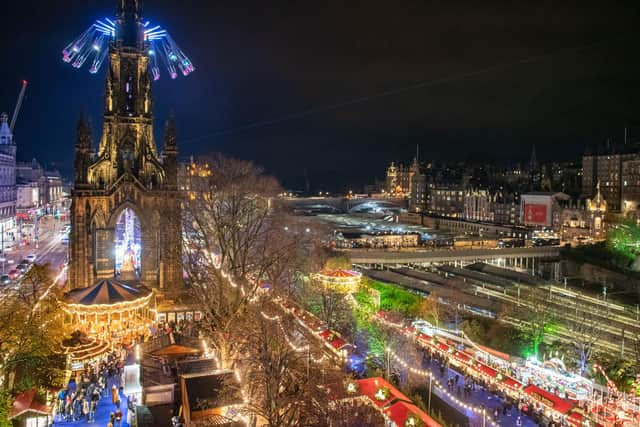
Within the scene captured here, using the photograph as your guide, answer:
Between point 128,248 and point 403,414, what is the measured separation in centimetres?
3118

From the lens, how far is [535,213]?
264ft

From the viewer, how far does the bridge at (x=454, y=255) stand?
50.9 meters

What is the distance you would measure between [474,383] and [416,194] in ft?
319

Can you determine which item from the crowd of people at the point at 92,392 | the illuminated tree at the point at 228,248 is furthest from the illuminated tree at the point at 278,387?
the crowd of people at the point at 92,392

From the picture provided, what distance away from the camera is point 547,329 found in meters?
29.4

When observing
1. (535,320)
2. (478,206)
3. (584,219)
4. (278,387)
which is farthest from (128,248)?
(478,206)

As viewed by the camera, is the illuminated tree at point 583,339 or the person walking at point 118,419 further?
the illuminated tree at point 583,339

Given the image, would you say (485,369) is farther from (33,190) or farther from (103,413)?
(33,190)

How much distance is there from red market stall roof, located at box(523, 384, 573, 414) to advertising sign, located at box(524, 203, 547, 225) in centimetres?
6424

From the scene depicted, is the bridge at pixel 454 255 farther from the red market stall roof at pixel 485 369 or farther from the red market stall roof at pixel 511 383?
the red market stall roof at pixel 511 383

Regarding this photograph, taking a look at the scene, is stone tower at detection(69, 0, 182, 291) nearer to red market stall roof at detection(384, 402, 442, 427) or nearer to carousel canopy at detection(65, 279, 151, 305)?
carousel canopy at detection(65, 279, 151, 305)

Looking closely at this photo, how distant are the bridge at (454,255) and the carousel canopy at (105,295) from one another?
26.9 meters

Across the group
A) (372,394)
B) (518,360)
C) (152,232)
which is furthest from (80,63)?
(518,360)

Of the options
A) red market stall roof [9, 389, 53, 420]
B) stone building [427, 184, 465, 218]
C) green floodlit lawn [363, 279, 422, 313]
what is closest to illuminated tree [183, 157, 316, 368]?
red market stall roof [9, 389, 53, 420]
